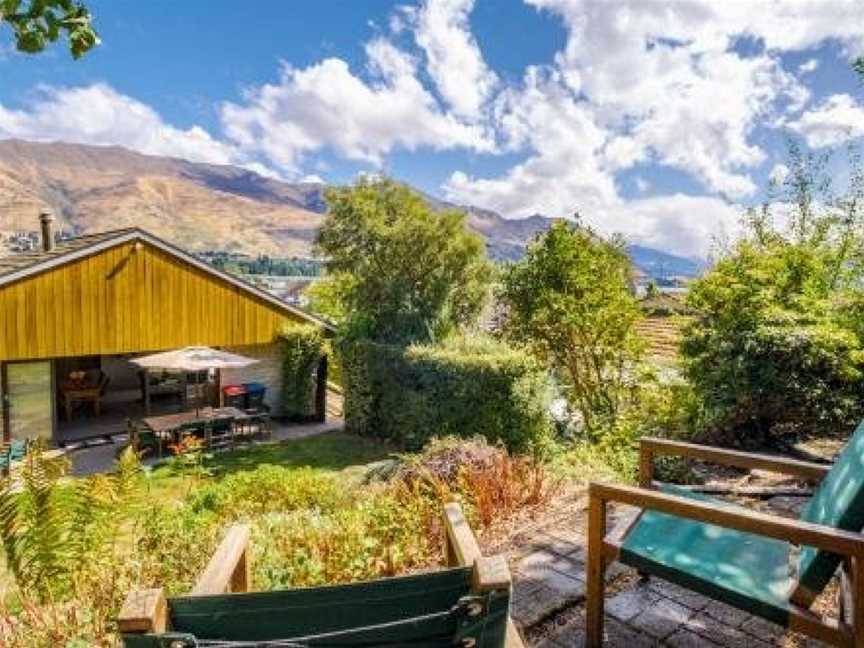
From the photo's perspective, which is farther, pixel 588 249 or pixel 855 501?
pixel 588 249

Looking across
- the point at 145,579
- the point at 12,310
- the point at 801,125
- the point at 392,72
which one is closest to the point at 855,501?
the point at 145,579

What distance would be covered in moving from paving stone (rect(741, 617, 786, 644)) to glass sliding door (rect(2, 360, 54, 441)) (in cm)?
1610

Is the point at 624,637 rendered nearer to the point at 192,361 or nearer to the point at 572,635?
the point at 572,635

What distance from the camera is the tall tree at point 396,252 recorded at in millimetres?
19094

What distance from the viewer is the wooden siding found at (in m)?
14.7

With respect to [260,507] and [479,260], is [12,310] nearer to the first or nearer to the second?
[260,507]

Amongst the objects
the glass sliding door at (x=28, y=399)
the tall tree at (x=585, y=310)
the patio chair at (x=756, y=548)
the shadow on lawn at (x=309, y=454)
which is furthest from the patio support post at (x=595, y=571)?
the glass sliding door at (x=28, y=399)

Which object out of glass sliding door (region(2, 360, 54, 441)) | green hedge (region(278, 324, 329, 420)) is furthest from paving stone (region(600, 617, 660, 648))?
green hedge (region(278, 324, 329, 420))

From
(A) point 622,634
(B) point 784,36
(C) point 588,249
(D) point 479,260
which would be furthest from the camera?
(D) point 479,260

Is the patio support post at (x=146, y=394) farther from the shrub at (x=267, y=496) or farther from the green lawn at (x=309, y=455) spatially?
the shrub at (x=267, y=496)

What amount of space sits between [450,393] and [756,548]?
10.8 metres

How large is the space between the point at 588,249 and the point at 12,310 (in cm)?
1310

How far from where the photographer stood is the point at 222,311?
59.1 ft

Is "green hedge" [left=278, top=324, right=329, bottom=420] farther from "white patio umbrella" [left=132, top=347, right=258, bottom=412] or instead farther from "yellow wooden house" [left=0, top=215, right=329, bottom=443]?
"white patio umbrella" [left=132, top=347, right=258, bottom=412]
